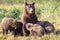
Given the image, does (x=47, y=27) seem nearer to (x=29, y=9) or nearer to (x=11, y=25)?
(x=29, y=9)

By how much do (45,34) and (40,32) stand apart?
0.64 feet

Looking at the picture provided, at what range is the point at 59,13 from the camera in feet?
44.2

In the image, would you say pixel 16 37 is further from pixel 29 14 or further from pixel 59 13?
pixel 59 13

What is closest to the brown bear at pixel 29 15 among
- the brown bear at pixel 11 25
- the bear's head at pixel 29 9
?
the bear's head at pixel 29 9

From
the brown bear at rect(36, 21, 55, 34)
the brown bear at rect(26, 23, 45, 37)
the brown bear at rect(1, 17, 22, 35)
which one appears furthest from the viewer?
the brown bear at rect(36, 21, 55, 34)

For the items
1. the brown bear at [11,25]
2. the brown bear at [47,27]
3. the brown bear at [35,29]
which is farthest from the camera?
the brown bear at [47,27]

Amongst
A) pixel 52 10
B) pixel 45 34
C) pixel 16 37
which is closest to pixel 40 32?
pixel 45 34

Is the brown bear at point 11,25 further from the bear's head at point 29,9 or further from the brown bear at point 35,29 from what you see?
the bear's head at point 29,9

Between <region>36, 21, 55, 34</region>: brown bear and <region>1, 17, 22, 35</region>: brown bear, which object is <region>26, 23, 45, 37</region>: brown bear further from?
<region>1, 17, 22, 35</region>: brown bear

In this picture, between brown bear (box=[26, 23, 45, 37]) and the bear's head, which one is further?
the bear's head

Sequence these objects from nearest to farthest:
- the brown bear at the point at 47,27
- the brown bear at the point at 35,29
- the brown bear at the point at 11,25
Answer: the brown bear at the point at 35,29
the brown bear at the point at 11,25
the brown bear at the point at 47,27

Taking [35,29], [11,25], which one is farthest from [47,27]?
[11,25]

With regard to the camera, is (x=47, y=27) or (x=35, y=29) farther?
(x=47, y=27)

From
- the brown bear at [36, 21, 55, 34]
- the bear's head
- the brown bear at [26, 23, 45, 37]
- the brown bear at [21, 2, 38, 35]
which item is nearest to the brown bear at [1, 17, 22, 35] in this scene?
the brown bear at [21, 2, 38, 35]
